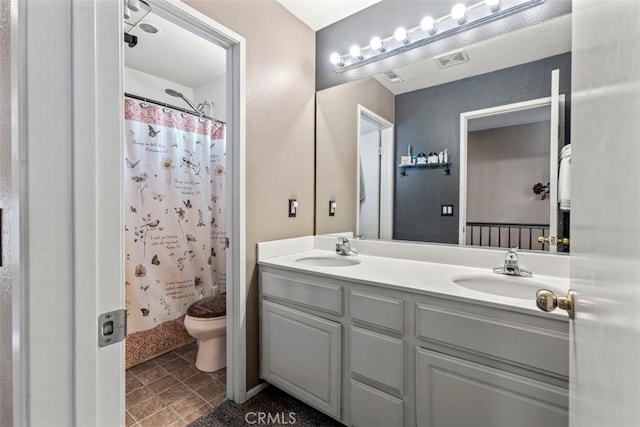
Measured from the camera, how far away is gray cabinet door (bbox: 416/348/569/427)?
0.94m

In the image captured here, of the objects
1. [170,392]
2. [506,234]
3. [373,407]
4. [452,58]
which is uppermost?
[452,58]

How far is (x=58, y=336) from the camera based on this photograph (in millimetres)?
445

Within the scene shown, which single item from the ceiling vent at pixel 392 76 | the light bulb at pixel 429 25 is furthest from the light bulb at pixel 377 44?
the light bulb at pixel 429 25

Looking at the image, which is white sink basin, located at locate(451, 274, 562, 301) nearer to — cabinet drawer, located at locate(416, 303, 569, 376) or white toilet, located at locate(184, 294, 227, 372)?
cabinet drawer, located at locate(416, 303, 569, 376)

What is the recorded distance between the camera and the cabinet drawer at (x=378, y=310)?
1.23 metres

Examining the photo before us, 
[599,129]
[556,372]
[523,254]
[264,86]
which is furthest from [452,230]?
[264,86]

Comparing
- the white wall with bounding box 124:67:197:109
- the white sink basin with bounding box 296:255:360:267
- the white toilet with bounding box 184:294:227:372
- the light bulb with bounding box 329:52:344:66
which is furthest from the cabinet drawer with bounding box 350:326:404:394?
the white wall with bounding box 124:67:197:109

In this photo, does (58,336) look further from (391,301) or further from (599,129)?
(391,301)

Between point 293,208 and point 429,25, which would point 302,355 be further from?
point 429,25

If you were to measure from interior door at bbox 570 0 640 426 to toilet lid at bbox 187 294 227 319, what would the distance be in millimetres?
1907

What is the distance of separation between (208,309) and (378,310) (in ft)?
4.37

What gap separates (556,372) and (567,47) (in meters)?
1.35

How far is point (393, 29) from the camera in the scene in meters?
1.83

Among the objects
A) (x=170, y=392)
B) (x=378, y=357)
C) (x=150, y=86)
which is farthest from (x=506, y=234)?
(x=150, y=86)
